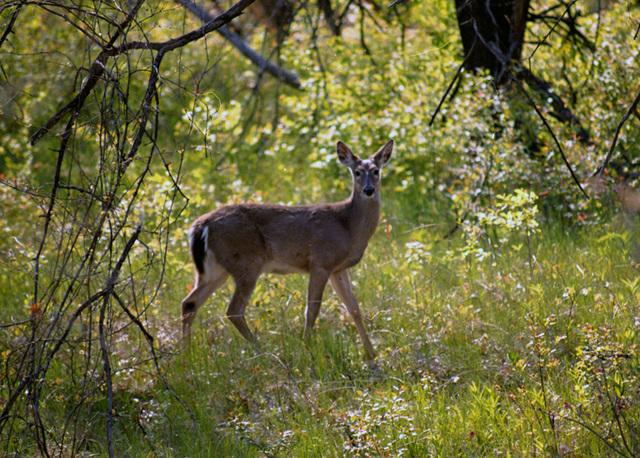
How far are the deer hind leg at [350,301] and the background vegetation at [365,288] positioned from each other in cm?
15

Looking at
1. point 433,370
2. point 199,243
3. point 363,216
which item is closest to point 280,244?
point 199,243

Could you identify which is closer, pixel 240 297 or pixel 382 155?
pixel 240 297

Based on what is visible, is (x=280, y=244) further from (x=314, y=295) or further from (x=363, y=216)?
(x=363, y=216)

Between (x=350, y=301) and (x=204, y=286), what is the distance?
142 centimetres

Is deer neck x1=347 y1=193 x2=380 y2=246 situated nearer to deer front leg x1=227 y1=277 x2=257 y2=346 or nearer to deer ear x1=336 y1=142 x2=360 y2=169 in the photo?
deer ear x1=336 y1=142 x2=360 y2=169

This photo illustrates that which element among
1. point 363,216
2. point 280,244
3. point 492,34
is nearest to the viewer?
point 280,244

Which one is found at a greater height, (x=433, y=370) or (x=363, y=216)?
(x=363, y=216)

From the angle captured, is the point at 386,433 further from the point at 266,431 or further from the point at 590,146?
the point at 590,146

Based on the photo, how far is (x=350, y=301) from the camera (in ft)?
20.5

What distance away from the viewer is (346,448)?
384cm

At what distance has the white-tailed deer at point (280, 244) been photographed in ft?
21.3

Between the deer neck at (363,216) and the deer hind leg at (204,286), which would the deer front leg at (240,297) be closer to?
the deer hind leg at (204,286)

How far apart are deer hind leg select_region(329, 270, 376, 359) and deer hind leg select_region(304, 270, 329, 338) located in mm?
92

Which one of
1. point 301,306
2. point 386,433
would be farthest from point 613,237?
point 386,433
